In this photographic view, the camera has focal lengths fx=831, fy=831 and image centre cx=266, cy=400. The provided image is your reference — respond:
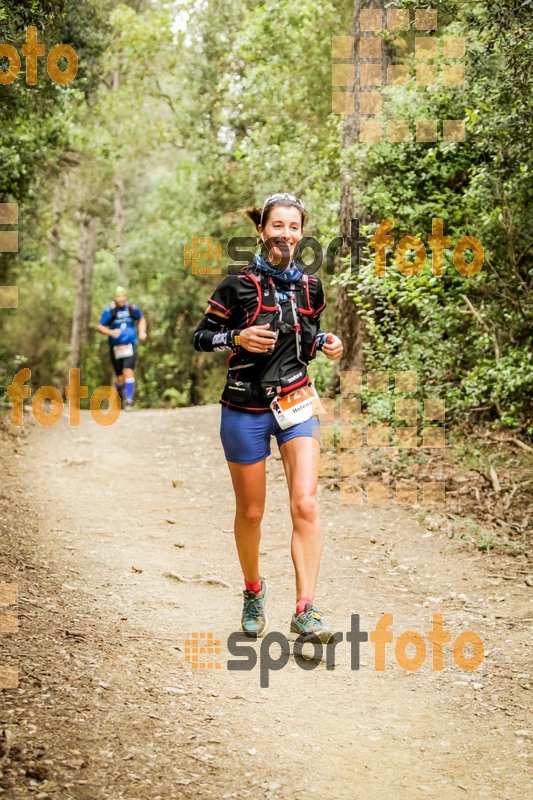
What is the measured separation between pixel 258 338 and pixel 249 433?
0.54 meters

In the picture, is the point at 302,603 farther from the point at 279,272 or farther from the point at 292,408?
the point at 279,272

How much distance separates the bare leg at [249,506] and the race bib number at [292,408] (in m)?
0.27

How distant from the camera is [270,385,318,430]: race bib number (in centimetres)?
442

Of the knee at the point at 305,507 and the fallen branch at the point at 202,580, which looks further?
the fallen branch at the point at 202,580

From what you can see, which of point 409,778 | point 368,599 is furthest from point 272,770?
point 368,599

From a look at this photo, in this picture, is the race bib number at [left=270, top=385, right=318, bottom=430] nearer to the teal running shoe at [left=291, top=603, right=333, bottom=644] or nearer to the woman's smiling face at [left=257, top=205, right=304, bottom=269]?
the woman's smiling face at [left=257, top=205, right=304, bottom=269]

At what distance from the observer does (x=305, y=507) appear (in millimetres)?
4441

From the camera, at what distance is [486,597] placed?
5750 mm

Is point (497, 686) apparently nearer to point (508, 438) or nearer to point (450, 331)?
point (508, 438)

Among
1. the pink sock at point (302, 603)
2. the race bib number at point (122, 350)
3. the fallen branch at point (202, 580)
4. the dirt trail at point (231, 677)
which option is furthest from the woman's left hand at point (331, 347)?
the race bib number at point (122, 350)

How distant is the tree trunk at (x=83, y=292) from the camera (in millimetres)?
24156

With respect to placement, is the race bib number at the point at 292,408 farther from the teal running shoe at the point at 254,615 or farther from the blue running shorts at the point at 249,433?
the teal running shoe at the point at 254,615

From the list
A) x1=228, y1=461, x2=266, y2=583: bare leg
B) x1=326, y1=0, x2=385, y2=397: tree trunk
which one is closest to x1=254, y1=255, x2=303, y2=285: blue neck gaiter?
x1=228, y1=461, x2=266, y2=583: bare leg

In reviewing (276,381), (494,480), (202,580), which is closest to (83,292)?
(494,480)
